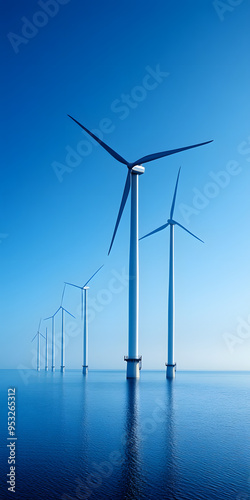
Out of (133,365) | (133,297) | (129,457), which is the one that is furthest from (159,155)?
(129,457)

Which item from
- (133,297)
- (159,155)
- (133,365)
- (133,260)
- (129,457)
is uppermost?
(159,155)

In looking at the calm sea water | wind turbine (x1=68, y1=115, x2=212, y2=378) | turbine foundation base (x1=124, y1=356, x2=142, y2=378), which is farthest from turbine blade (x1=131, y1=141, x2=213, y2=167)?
the calm sea water

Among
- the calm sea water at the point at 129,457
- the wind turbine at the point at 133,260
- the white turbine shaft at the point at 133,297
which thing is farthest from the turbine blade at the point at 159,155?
the calm sea water at the point at 129,457

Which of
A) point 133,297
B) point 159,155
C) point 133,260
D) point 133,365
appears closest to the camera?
point 159,155

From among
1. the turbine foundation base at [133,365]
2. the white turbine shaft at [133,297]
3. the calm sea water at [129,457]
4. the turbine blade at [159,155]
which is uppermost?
the turbine blade at [159,155]

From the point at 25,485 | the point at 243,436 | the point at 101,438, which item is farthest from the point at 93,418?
the point at 25,485

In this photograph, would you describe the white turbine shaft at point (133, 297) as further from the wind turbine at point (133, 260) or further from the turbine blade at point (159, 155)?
the turbine blade at point (159, 155)

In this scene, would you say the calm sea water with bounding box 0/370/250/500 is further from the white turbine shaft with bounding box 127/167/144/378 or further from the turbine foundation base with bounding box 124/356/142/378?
the turbine foundation base with bounding box 124/356/142/378

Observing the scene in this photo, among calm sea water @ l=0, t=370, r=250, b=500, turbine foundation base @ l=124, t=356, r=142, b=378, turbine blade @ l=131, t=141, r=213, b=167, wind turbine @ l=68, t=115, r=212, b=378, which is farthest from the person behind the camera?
turbine foundation base @ l=124, t=356, r=142, b=378

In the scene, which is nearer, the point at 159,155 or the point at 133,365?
the point at 159,155

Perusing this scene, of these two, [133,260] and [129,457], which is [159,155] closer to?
[133,260]

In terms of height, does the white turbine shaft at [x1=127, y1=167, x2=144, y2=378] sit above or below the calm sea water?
above

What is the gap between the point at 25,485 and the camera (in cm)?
1605

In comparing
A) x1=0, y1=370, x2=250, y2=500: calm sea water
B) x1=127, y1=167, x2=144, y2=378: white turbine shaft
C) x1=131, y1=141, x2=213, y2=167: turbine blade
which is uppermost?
x1=131, y1=141, x2=213, y2=167: turbine blade
